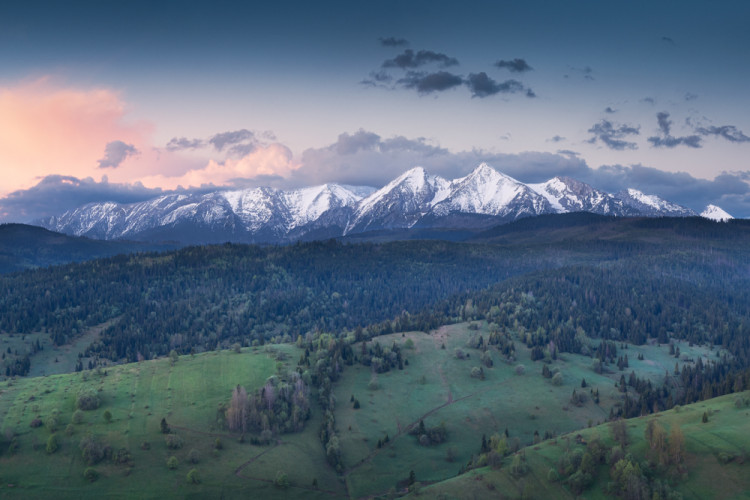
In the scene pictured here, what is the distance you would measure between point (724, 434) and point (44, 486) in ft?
573

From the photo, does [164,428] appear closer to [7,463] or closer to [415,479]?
[7,463]

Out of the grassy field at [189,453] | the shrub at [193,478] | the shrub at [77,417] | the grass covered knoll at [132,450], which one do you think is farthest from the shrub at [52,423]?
the shrub at [193,478]

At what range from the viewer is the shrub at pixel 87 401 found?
580 feet

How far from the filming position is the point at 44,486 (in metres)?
136

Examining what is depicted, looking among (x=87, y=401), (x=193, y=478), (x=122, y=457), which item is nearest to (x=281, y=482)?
(x=193, y=478)

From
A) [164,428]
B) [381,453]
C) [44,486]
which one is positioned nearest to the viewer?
[44,486]

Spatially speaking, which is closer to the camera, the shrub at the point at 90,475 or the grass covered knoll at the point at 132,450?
the grass covered knoll at the point at 132,450

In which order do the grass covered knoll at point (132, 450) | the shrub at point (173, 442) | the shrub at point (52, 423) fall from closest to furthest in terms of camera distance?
the grass covered knoll at point (132, 450), the shrub at point (52, 423), the shrub at point (173, 442)

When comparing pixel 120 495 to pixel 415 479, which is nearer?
pixel 120 495

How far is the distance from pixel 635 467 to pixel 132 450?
13738cm

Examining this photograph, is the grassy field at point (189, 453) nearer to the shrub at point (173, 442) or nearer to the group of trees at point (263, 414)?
the shrub at point (173, 442)

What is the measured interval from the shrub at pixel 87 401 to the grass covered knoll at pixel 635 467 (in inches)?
4438

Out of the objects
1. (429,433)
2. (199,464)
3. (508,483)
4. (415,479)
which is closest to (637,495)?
(508,483)

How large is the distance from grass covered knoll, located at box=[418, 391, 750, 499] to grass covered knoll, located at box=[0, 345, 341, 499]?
5168 centimetres
